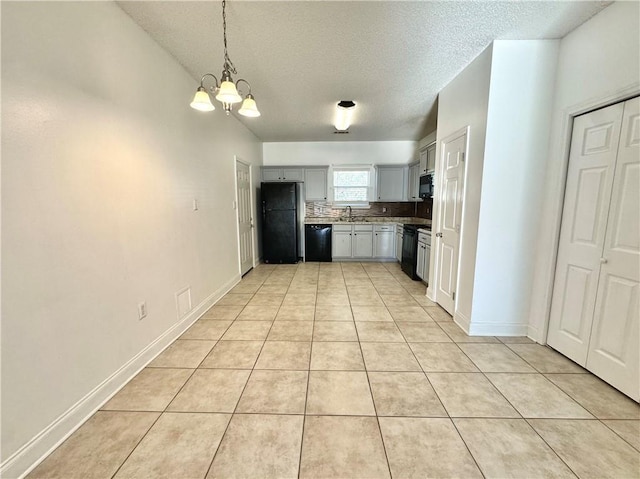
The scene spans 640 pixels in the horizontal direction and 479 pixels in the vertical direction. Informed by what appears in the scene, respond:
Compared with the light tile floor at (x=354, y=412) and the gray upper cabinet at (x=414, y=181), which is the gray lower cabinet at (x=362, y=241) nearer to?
the gray upper cabinet at (x=414, y=181)

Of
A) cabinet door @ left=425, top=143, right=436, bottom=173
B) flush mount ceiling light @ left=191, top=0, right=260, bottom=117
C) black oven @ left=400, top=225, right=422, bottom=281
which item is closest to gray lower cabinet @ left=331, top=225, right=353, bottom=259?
black oven @ left=400, top=225, right=422, bottom=281

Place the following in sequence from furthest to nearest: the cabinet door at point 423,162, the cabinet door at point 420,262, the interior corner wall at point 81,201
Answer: the cabinet door at point 423,162 < the cabinet door at point 420,262 < the interior corner wall at point 81,201

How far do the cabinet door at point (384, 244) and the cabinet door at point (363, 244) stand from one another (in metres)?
0.13

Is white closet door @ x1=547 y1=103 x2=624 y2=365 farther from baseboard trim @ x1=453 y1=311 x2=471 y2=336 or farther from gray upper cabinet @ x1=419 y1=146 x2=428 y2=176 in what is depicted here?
gray upper cabinet @ x1=419 y1=146 x2=428 y2=176

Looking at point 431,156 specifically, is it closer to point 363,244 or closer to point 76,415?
point 363,244

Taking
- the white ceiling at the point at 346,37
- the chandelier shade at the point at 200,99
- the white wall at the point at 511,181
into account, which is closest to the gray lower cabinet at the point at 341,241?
the white ceiling at the point at 346,37

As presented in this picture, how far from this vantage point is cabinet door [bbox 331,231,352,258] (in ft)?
19.1

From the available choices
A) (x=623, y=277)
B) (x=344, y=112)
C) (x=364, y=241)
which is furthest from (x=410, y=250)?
(x=623, y=277)

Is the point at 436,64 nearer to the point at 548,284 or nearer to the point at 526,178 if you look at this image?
the point at 526,178

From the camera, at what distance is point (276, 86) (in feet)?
10.3

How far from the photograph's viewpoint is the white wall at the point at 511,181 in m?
2.31

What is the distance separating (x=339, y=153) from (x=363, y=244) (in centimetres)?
209

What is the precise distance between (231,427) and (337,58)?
3.04 m

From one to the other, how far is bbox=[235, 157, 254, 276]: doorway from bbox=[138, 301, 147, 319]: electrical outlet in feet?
7.59
